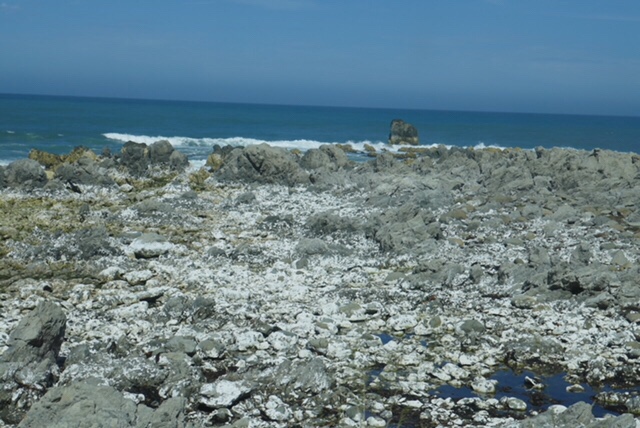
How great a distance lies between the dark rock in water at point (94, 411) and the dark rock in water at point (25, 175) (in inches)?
820

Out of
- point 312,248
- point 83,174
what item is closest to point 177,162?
point 83,174

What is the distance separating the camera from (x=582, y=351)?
1165 cm

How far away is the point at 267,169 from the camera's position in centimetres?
3127

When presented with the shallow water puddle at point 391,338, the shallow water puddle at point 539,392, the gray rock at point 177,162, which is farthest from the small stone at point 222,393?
the gray rock at point 177,162

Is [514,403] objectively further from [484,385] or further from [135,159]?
[135,159]

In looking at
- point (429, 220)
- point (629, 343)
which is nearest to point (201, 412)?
point (629, 343)

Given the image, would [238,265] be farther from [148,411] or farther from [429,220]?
[148,411]

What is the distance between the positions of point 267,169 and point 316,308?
1809 centimetres

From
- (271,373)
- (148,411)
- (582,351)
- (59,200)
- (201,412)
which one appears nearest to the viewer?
(148,411)

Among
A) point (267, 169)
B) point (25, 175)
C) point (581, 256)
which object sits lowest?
point (25, 175)

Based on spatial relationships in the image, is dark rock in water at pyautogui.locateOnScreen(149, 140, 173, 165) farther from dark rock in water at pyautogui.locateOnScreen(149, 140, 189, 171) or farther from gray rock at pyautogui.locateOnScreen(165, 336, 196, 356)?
gray rock at pyautogui.locateOnScreen(165, 336, 196, 356)

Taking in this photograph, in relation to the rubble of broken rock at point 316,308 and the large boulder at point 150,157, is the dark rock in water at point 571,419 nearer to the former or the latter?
the rubble of broken rock at point 316,308

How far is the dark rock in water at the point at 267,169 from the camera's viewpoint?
30969 millimetres

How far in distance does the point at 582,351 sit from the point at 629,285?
3181 millimetres
